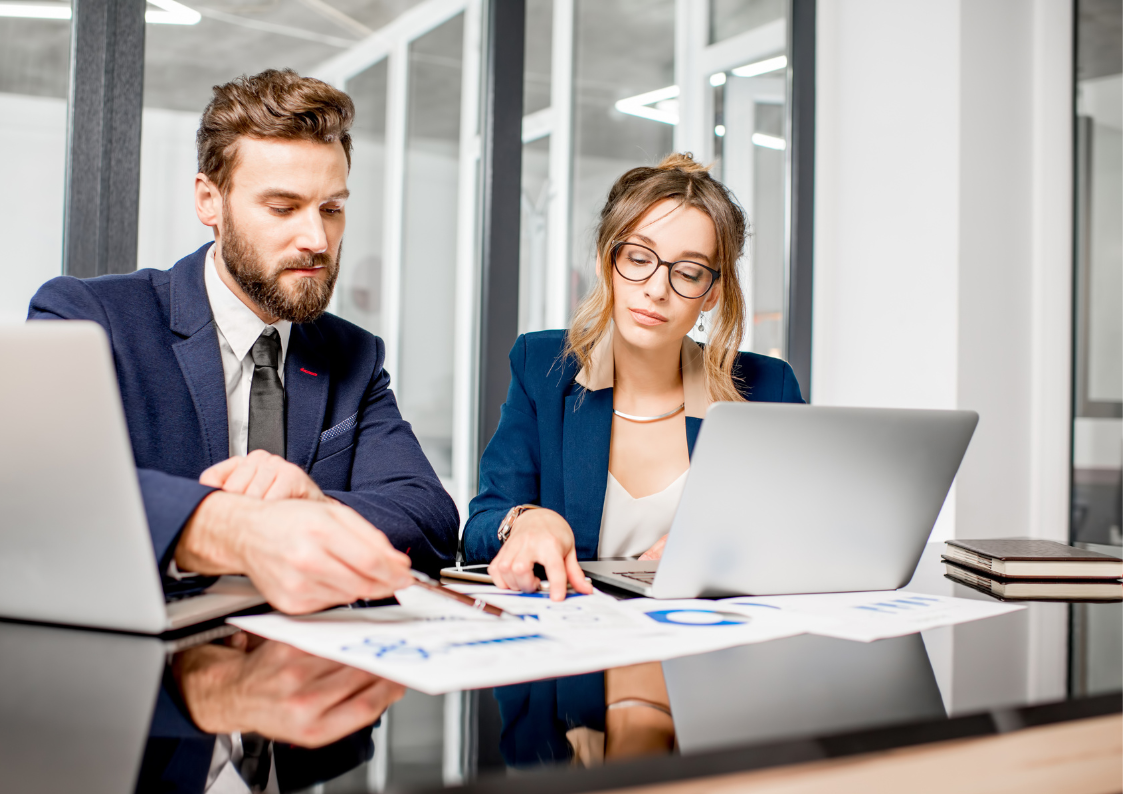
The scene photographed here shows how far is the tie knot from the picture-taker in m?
1.44

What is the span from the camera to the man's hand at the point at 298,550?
29.8 inches

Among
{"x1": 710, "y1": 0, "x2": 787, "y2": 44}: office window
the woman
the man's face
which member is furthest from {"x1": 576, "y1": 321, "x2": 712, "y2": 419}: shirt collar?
{"x1": 710, "y1": 0, "x2": 787, "y2": 44}: office window

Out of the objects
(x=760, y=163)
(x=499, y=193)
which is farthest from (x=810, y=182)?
(x=499, y=193)

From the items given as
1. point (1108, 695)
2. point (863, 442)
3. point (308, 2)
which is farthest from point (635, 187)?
Answer: point (308, 2)

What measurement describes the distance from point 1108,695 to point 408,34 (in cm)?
321

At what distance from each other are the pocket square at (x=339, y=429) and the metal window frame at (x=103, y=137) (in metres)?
1.00

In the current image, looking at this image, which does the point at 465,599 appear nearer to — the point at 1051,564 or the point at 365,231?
the point at 1051,564

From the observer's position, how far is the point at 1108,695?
654mm

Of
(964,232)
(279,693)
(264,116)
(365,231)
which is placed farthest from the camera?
(365,231)

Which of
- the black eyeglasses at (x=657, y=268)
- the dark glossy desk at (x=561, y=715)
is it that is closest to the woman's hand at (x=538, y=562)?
the dark glossy desk at (x=561, y=715)

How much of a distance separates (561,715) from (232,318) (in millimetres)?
1061

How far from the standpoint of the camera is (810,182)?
133 inches

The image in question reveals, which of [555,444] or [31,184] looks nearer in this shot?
[555,444]

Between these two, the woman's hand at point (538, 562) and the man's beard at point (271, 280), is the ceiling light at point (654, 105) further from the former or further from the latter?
the woman's hand at point (538, 562)
